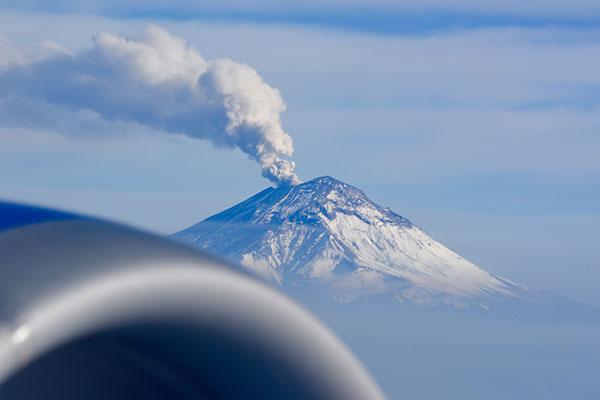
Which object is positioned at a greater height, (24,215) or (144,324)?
(24,215)

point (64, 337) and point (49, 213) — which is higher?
point (49, 213)

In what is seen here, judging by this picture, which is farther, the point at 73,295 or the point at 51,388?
the point at 51,388

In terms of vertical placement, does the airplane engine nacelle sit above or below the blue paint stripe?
below

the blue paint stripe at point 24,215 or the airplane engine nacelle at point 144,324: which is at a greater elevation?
the blue paint stripe at point 24,215

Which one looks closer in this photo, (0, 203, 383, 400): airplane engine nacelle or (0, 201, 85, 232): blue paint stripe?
(0, 203, 383, 400): airplane engine nacelle

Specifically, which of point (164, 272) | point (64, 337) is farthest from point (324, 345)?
point (64, 337)

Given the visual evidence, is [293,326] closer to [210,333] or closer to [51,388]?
[210,333]

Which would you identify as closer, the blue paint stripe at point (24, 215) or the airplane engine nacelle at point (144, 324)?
the airplane engine nacelle at point (144, 324)
